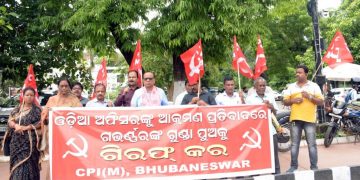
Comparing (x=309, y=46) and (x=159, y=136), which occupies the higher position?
(x=309, y=46)

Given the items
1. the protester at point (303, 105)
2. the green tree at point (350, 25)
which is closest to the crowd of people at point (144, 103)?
the protester at point (303, 105)

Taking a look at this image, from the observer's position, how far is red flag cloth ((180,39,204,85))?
592cm

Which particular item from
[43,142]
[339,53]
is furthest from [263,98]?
[43,142]

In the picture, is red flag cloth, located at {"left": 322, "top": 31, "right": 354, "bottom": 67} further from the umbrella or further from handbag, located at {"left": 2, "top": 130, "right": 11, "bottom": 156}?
the umbrella

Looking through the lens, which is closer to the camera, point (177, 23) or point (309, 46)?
point (177, 23)

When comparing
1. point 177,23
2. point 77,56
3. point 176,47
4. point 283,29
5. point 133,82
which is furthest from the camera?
point 283,29

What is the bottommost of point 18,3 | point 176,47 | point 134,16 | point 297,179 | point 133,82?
point 297,179

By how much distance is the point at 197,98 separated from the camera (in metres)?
5.45

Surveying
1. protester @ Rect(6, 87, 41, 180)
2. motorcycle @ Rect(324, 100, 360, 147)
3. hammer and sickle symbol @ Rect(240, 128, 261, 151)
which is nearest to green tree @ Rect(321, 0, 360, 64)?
motorcycle @ Rect(324, 100, 360, 147)

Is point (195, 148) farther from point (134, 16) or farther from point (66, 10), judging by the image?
point (66, 10)

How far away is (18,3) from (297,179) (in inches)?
352

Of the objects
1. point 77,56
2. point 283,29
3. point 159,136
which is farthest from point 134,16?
point 283,29

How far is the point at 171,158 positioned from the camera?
5.11 metres

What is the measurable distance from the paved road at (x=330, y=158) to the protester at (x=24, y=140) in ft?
6.11
